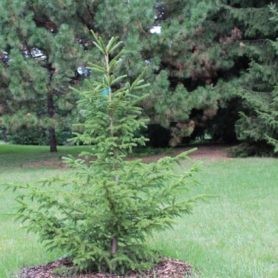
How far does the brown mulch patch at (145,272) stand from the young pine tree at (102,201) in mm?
77

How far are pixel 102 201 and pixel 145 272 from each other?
674 millimetres

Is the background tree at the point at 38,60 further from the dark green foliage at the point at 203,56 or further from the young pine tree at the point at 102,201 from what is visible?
the young pine tree at the point at 102,201

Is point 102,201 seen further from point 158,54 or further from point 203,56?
point 203,56

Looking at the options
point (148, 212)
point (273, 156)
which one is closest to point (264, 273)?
point (148, 212)

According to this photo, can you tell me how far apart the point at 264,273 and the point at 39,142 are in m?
25.6

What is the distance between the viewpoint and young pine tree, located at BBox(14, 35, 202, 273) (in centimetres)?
362

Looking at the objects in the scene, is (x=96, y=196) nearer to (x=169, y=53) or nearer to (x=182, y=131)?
(x=169, y=53)

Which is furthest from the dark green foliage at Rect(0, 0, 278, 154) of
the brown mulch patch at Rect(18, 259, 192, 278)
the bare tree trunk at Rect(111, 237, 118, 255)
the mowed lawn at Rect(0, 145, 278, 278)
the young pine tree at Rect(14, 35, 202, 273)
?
the bare tree trunk at Rect(111, 237, 118, 255)

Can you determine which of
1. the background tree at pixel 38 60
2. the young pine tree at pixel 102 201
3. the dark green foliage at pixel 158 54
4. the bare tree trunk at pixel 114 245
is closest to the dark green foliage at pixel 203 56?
the dark green foliage at pixel 158 54

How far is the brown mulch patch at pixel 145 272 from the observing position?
372 cm

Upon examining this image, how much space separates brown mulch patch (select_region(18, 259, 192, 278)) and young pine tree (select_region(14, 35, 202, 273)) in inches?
3.0

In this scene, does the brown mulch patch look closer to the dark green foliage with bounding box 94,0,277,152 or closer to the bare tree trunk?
the bare tree trunk

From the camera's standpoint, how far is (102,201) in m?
3.54

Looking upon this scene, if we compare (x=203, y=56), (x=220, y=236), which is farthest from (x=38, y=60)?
(x=220, y=236)
